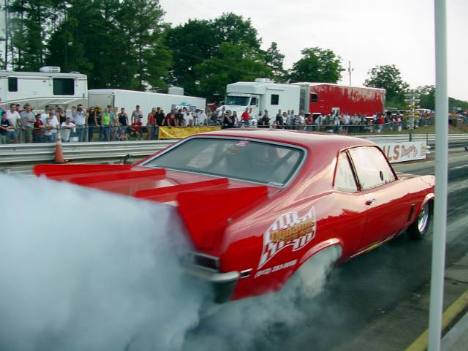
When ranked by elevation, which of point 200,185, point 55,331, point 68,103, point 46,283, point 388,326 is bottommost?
point 388,326

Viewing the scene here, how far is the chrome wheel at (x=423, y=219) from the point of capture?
629 centimetres

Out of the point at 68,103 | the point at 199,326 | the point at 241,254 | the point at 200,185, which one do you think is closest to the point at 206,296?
the point at 241,254

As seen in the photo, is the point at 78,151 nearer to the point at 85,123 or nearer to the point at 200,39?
the point at 85,123

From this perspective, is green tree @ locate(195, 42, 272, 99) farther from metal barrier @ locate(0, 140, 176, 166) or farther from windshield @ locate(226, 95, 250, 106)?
metal barrier @ locate(0, 140, 176, 166)

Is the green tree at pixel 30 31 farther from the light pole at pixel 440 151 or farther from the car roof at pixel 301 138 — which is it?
the light pole at pixel 440 151

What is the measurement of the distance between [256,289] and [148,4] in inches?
2056

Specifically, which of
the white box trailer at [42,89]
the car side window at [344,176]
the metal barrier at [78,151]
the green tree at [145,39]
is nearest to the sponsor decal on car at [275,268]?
the car side window at [344,176]

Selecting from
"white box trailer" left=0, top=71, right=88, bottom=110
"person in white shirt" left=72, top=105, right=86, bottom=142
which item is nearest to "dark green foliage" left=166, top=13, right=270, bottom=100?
"white box trailer" left=0, top=71, right=88, bottom=110

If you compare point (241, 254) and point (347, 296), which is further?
point (347, 296)

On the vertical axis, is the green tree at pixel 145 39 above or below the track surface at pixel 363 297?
above

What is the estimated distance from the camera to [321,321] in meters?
3.85

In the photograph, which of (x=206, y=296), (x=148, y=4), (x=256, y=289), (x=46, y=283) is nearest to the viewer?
(x=46, y=283)

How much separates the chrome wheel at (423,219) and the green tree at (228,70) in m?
55.7

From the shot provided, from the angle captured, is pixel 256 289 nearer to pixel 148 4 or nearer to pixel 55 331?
pixel 55 331
